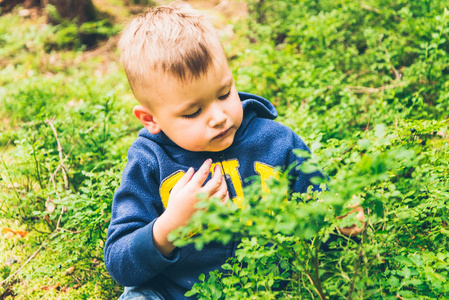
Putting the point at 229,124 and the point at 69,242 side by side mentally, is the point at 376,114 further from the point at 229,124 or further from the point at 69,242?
the point at 69,242

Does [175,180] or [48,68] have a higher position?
[175,180]

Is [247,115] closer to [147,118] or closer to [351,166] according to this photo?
[147,118]

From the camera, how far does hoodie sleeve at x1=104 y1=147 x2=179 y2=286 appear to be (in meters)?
1.87

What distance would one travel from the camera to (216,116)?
186cm

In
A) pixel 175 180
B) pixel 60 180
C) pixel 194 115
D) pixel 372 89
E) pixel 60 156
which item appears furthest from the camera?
pixel 372 89

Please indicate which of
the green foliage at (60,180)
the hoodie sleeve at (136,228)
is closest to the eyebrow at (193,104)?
the hoodie sleeve at (136,228)

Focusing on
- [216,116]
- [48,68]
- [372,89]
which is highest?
[216,116]

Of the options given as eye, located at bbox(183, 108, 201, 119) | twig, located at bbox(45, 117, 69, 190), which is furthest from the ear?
twig, located at bbox(45, 117, 69, 190)

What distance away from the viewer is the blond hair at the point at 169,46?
178 centimetres

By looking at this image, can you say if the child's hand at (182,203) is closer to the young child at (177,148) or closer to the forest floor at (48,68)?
the young child at (177,148)

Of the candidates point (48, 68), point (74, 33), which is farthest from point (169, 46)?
point (74, 33)

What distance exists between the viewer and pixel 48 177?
306 centimetres

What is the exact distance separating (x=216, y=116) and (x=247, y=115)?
1.50 feet

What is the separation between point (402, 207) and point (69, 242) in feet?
6.49
